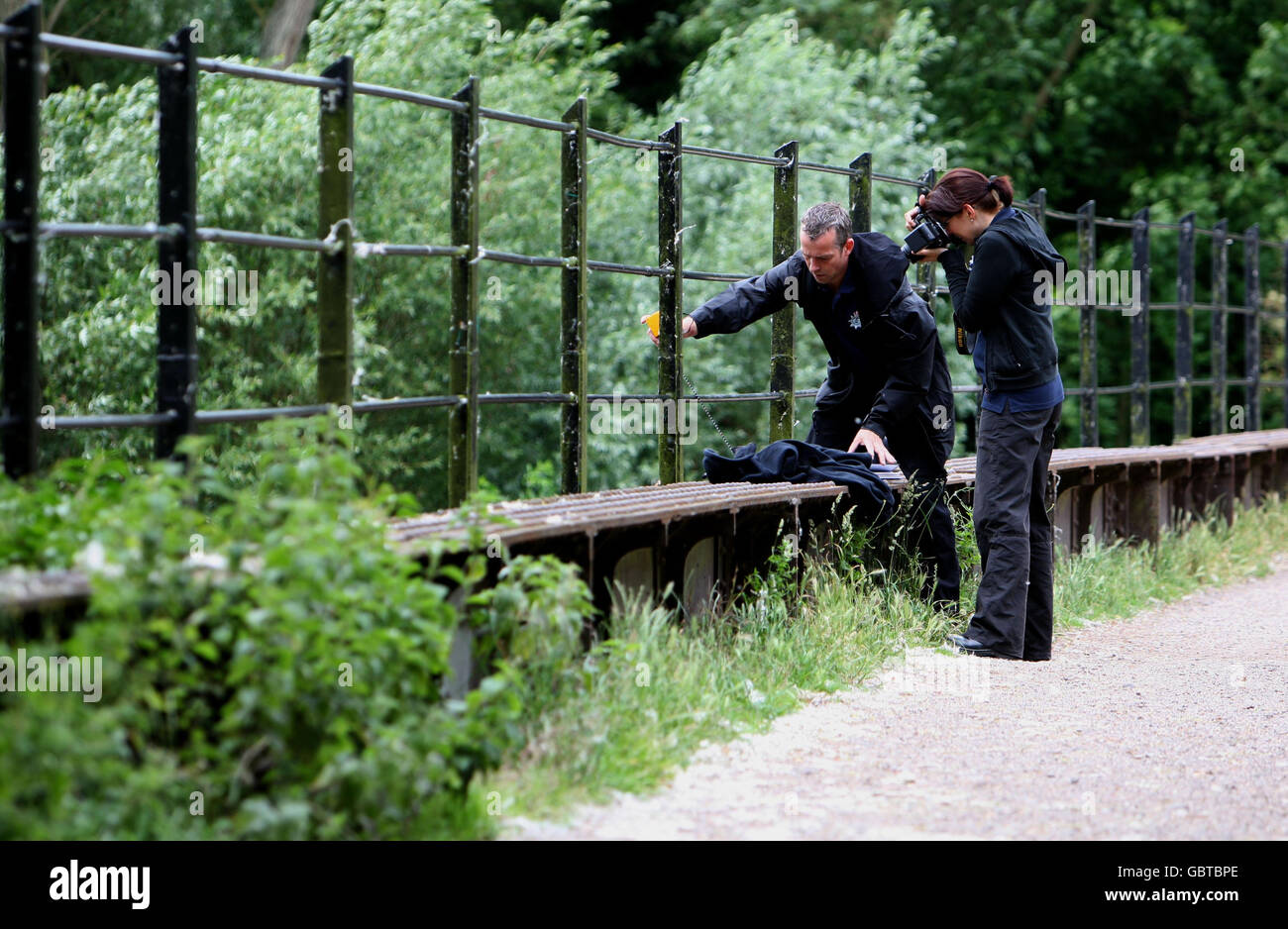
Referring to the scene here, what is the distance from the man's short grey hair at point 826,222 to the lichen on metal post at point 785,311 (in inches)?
41.8

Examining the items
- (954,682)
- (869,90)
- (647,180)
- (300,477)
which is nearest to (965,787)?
(954,682)

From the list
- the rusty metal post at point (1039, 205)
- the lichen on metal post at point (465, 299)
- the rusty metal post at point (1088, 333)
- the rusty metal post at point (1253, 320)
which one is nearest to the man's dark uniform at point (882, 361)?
the lichen on metal post at point (465, 299)

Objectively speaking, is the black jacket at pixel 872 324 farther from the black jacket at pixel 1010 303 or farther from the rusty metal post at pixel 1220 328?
the rusty metal post at pixel 1220 328

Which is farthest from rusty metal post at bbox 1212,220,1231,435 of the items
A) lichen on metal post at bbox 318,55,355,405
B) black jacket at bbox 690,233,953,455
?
lichen on metal post at bbox 318,55,355,405

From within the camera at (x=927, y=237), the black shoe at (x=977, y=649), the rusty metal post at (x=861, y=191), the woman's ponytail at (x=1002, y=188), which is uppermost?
the rusty metal post at (x=861, y=191)

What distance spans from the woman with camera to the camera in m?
0.03

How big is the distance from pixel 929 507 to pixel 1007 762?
2.23 metres

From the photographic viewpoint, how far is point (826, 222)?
6.38m

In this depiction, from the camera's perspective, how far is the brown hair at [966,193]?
612 cm

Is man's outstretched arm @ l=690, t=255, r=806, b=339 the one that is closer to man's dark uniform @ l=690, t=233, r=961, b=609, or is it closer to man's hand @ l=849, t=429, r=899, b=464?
man's dark uniform @ l=690, t=233, r=961, b=609

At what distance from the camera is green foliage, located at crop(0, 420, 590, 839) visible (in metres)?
3.02
